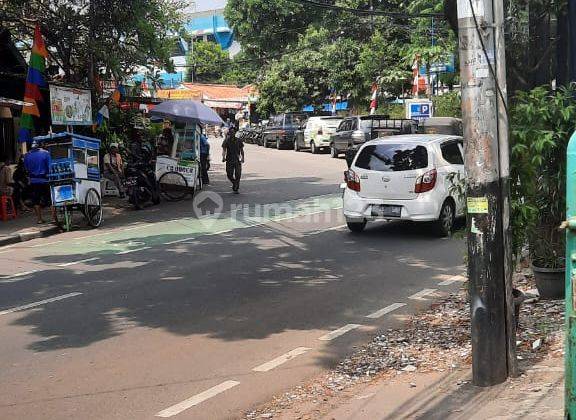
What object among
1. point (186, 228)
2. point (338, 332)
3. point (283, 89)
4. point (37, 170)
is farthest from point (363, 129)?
point (338, 332)

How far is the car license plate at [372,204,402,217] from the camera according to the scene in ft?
37.7

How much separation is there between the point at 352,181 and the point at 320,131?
22219 mm

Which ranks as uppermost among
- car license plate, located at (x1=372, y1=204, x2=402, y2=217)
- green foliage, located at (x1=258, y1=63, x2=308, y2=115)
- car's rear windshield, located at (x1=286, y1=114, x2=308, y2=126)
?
green foliage, located at (x1=258, y1=63, x2=308, y2=115)

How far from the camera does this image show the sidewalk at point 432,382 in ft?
15.1

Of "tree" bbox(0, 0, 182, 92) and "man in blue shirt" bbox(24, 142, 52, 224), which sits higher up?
"tree" bbox(0, 0, 182, 92)

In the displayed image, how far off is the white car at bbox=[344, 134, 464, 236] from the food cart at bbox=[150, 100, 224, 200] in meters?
7.47

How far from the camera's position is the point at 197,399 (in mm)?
5141

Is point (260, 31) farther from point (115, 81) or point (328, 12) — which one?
point (115, 81)

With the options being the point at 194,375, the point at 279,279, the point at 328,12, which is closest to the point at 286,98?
the point at 328,12

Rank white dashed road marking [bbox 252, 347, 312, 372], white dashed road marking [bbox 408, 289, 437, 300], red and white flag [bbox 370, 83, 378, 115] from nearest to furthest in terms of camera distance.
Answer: white dashed road marking [bbox 252, 347, 312, 372] < white dashed road marking [bbox 408, 289, 437, 300] < red and white flag [bbox 370, 83, 378, 115]

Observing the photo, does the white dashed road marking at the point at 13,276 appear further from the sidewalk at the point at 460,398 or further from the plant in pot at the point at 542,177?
the plant in pot at the point at 542,177

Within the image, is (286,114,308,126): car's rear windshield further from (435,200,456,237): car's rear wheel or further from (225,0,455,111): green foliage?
(435,200,456,237): car's rear wheel

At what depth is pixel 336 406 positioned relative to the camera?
4.96 meters

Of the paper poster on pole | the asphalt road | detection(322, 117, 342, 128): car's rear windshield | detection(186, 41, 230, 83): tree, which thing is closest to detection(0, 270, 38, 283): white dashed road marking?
the asphalt road
